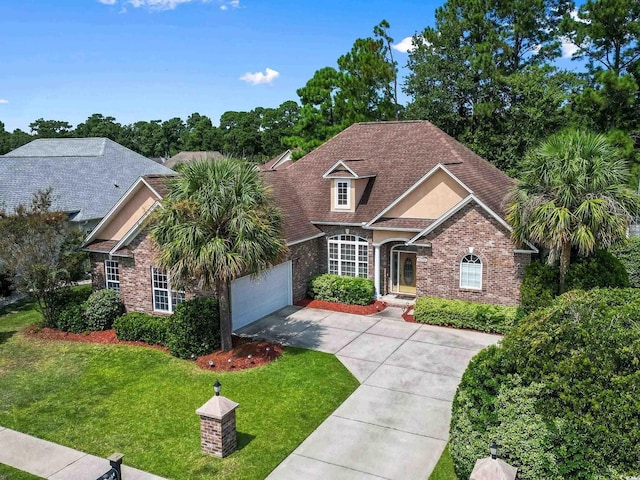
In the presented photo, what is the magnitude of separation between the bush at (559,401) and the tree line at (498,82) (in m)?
22.6

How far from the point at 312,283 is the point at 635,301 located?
1324cm

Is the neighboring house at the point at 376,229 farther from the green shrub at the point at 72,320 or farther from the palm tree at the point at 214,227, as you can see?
the palm tree at the point at 214,227

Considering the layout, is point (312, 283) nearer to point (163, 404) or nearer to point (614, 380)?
point (163, 404)

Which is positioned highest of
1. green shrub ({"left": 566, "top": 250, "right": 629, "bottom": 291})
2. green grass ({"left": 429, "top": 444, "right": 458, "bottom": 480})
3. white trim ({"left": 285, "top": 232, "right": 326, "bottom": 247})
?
white trim ({"left": 285, "top": 232, "right": 326, "bottom": 247})

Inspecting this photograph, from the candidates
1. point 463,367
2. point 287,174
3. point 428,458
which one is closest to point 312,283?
point 287,174

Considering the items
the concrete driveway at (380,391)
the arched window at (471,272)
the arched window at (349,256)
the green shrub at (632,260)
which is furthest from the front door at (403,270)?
the green shrub at (632,260)

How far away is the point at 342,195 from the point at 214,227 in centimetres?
954

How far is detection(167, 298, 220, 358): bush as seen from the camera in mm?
16297

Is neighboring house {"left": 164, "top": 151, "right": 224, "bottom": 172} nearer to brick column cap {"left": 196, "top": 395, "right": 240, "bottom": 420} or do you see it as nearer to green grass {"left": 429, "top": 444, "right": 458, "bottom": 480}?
brick column cap {"left": 196, "top": 395, "right": 240, "bottom": 420}

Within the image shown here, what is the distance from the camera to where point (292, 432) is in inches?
466

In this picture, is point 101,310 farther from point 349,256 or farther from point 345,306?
point 349,256

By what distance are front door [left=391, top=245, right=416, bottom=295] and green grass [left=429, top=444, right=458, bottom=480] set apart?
41.7 feet

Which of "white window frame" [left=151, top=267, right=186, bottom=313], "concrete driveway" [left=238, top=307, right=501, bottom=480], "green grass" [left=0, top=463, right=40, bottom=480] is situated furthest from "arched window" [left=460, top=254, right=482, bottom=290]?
"green grass" [left=0, top=463, right=40, bottom=480]

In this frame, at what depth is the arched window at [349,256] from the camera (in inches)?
914
